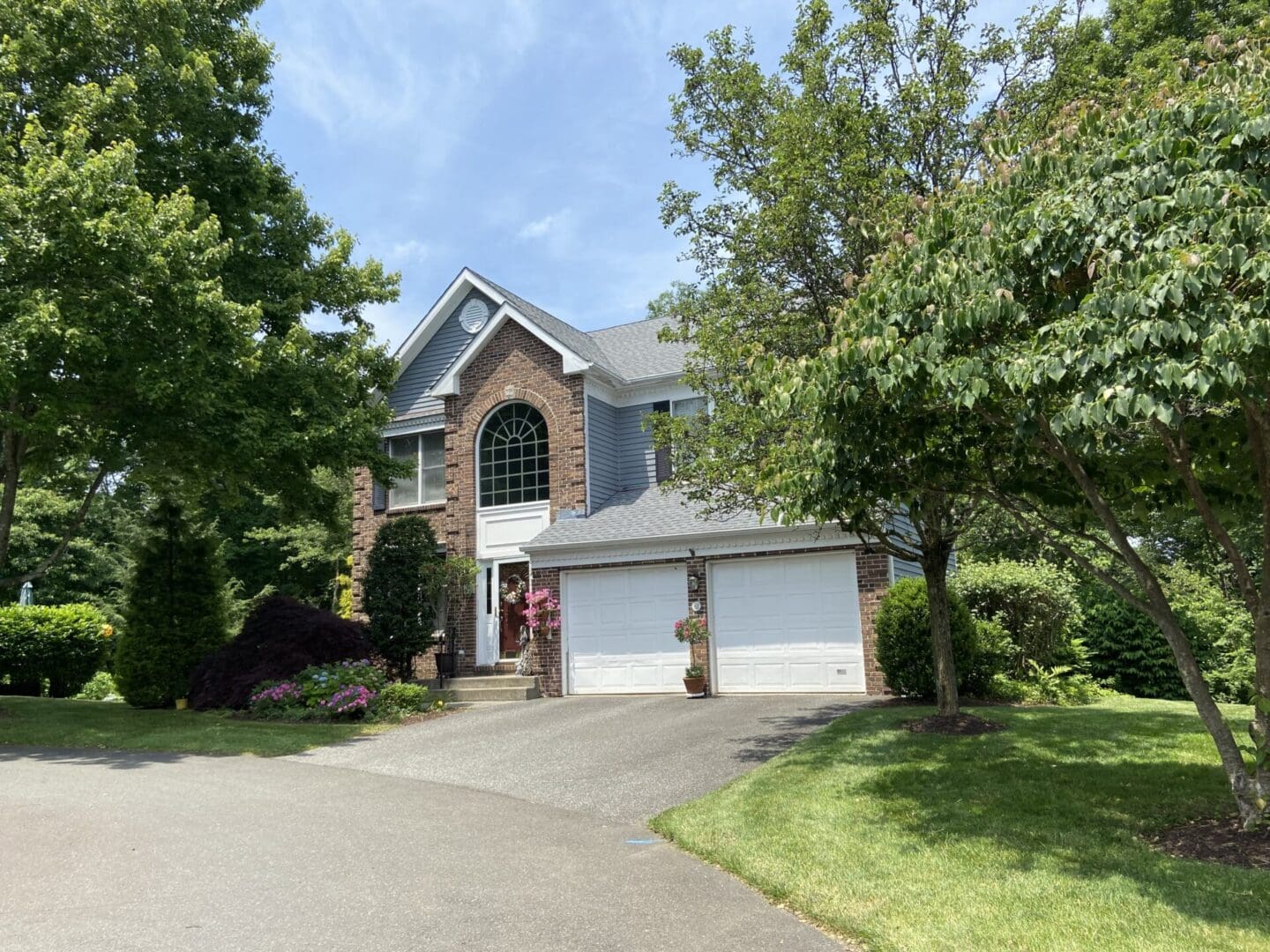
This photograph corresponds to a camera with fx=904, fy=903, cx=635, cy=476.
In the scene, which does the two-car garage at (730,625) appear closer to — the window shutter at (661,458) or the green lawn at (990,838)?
the window shutter at (661,458)

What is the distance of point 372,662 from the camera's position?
17047mm

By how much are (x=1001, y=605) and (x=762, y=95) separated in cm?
902

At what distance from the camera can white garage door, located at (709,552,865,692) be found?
48.6ft

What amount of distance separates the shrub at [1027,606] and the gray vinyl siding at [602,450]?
7.47 metres

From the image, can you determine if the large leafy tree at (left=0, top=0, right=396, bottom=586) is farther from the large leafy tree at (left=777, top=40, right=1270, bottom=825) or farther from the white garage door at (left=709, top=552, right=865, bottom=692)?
the large leafy tree at (left=777, top=40, right=1270, bottom=825)

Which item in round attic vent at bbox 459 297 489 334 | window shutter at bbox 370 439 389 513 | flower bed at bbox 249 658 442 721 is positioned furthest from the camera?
window shutter at bbox 370 439 389 513

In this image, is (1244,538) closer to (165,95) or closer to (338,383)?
(338,383)

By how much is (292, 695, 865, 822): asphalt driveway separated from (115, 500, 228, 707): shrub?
6.21 meters

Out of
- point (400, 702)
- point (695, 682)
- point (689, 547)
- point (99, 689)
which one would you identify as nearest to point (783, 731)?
point (695, 682)

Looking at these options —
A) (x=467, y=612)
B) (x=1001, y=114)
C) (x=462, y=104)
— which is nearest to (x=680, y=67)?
(x=462, y=104)

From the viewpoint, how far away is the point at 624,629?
1677cm

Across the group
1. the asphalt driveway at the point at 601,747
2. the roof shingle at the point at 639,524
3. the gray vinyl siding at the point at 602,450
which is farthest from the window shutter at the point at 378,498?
the asphalt driveway at the point at 601,747

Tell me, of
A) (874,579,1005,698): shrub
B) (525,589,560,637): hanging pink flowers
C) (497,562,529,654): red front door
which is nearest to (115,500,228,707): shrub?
(497,562,529,654): red front door

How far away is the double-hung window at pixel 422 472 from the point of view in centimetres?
2080
